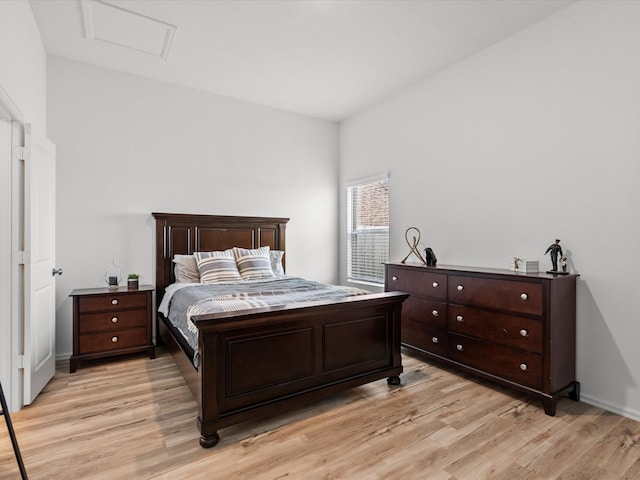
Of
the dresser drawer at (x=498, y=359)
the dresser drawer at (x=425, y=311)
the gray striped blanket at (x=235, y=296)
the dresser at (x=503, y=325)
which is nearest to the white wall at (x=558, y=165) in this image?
the dresser at (x=503, y=325)

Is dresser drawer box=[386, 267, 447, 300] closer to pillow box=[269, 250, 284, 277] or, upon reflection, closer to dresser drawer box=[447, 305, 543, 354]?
dresser drawer box=[447, 305, 543, 354]

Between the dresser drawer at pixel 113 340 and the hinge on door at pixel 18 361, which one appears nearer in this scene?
the hinge on door at pixel 18 361

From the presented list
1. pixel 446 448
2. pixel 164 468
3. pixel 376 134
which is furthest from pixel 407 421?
pixel 376 134

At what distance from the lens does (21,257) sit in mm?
2434

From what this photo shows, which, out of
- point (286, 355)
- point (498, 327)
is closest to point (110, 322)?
point (286, 355)

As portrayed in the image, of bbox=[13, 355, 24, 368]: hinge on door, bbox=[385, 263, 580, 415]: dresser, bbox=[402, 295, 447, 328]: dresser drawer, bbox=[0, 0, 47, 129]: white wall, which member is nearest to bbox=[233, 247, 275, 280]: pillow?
bbox=[402, 295, 447, 328]: dresser drawer

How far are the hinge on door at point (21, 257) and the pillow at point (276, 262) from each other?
2.34 m

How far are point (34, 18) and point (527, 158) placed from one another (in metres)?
4.17

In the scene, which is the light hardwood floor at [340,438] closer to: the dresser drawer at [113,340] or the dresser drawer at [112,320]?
the dresser drawer at [113,340]

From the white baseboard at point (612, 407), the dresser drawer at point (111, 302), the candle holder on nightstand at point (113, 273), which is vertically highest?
the candle holder on nightstand at point (113, 273)

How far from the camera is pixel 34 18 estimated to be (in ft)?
9.21

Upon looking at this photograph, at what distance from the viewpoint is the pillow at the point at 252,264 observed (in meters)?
3.89

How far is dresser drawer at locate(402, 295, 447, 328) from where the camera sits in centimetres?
316

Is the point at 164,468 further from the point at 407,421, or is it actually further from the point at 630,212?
the point at 630,212
